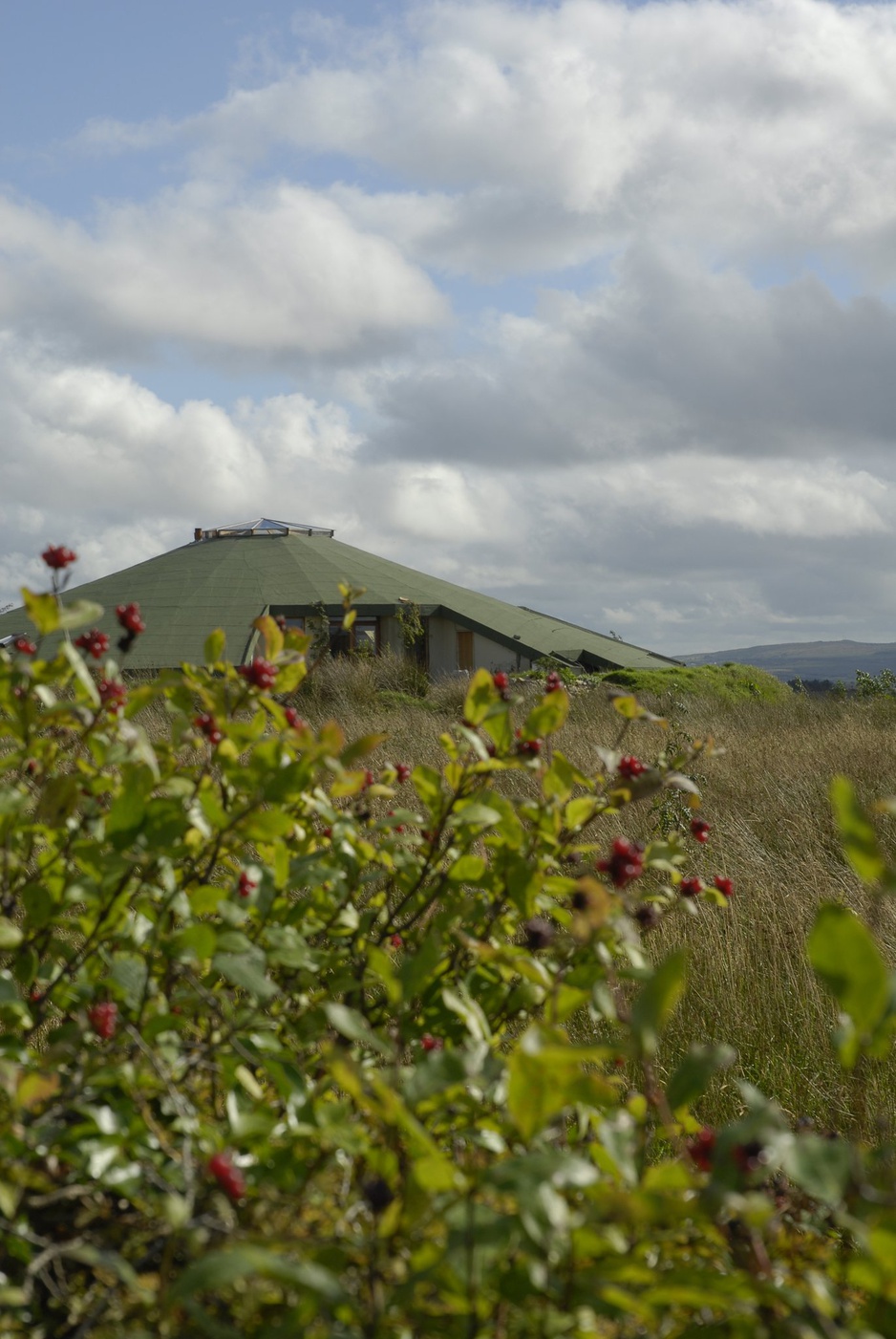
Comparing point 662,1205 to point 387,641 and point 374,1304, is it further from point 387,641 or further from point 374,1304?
point 387,641

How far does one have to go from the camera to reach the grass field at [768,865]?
12.5 ft

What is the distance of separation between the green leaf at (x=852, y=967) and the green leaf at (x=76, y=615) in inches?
39.1

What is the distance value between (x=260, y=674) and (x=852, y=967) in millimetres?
1141

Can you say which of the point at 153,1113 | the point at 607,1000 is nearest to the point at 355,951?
the point at 153,1113

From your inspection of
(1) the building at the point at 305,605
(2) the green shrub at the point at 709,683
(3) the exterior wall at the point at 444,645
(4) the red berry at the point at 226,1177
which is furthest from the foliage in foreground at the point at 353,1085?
(3) the exterior wall at the point at 444,645

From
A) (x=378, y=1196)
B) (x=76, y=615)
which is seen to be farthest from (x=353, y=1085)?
(x=76, y=615)

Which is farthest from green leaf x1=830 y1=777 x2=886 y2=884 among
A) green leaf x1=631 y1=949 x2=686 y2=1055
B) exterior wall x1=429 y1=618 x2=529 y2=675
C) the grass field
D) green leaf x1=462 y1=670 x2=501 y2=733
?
exterior wall x1=429 y1=618 x2=529 y2=675

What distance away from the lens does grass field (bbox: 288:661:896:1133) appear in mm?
3807

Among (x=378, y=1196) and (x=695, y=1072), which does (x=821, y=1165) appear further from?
(x=378, y=1196)

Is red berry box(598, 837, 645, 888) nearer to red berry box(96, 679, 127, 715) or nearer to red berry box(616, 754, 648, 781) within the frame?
red berry box(616, 754, 648, 781)

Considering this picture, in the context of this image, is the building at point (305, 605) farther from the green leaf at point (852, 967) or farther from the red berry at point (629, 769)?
the green leaf at point (852, 967)

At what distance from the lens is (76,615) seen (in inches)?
58.3

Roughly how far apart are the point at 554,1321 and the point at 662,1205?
165 millimetres

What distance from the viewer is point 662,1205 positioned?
2.96 feet
